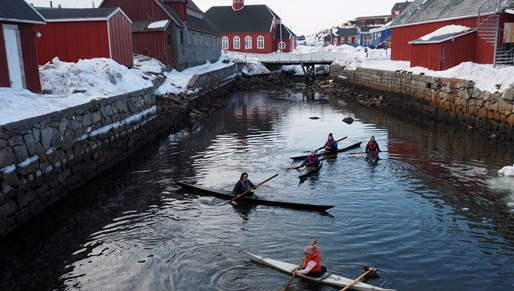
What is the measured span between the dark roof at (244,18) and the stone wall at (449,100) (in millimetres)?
37291

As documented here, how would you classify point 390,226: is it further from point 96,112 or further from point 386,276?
point 96,112

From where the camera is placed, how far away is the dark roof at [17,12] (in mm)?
18172

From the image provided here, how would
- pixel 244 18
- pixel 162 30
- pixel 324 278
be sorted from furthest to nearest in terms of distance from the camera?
pixel 244 18 → pixel 162 30 → pixel 324 278

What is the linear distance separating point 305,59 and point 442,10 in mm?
27800

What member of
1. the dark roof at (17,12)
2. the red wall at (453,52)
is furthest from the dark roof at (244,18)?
the dark roof at (17,12)

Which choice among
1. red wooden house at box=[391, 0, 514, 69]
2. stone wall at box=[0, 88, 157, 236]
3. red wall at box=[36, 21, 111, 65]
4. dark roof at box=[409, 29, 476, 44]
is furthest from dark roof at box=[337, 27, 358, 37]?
stone wall at box=[0, 88, 157, 236]

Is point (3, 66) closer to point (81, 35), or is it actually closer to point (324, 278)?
point (81, 35)

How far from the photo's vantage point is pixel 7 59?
61.2ft

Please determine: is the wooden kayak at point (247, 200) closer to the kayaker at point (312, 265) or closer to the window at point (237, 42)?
the kayaker at point (312, 265)

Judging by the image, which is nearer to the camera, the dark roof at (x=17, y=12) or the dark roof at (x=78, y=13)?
the dark roof at (x=17, y=12)

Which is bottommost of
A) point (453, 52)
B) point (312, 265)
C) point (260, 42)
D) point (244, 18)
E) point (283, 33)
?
point (312, 265)

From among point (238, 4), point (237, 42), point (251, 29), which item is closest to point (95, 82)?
point (251, 29)

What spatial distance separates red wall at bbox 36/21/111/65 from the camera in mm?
30219

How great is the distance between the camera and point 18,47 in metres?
19.5
